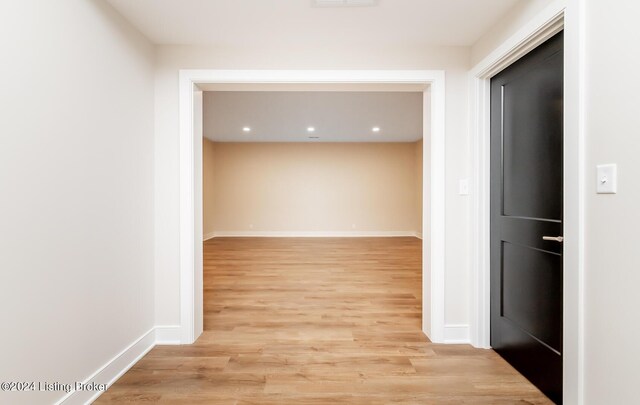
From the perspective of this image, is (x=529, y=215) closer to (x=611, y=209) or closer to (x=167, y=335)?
(x=611, y=209)

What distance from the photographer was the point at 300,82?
2629mm

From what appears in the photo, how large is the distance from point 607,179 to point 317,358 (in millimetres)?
1959

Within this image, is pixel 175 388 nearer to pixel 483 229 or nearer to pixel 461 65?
pixel 483 229

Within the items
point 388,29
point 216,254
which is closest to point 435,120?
point 388,29

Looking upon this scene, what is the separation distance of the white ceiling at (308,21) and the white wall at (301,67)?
0.08 meters

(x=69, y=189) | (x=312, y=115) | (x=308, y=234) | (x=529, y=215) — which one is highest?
(x=312, y=115)

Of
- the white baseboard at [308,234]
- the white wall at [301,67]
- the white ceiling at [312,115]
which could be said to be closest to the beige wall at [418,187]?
the white baseboard at [308,234]

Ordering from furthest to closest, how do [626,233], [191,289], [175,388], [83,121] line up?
[191,289]
[175,388]
[83,121]
[626,233]

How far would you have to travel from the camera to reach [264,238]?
29.8ft

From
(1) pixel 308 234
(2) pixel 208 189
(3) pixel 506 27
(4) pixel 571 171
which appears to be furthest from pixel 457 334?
(2) pixel 208 189

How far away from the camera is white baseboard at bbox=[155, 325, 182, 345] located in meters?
2.59

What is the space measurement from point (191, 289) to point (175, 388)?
76 centimetres

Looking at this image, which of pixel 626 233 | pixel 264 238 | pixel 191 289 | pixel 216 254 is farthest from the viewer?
pixel 264 238

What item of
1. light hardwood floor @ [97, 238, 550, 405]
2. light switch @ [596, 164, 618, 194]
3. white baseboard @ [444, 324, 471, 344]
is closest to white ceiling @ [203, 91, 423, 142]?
light hardwood floor @ [97, 238, 550, 405]
